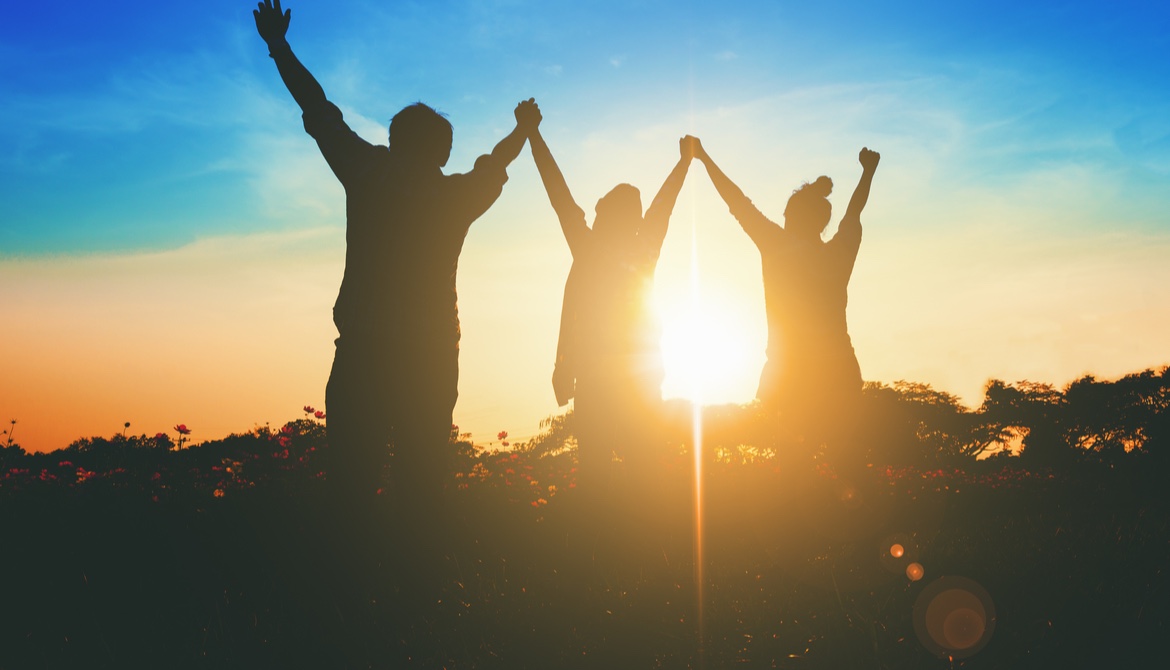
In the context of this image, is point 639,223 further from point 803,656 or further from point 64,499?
point 64,499

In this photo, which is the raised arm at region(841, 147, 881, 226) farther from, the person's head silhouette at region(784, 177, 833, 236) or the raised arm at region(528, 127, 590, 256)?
the raised arm at region(528, 127, 590, 256)

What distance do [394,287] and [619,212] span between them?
218cm

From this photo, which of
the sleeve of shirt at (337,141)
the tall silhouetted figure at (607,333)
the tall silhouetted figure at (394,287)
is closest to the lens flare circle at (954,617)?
the tall silhouetted figure at (607,333)

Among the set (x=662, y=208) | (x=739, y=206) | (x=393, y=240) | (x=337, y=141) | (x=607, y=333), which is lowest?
(x=607, y=333)

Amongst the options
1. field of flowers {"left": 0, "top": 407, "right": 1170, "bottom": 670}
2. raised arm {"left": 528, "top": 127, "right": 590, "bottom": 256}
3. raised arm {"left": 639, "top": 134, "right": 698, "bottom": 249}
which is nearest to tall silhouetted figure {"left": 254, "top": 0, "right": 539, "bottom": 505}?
field of flowers {"left": 0, "top": 407, "right": 1170, "bottom": 670}

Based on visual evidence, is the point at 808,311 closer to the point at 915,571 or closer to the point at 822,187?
the point at 822,187

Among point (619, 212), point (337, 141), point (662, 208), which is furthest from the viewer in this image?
point (662, 208)

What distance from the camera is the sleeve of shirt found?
13.9 ft

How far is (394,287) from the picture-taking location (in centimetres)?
416

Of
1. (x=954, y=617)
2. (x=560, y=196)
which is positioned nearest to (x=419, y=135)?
(x=560, y=196)

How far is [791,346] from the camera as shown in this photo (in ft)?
19.5

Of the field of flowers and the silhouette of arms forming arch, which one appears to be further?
the silhouette of arms forming arch

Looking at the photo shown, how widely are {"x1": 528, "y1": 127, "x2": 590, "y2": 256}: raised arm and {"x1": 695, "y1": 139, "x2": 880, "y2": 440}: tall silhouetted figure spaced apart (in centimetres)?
170

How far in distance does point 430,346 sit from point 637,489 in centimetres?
226
